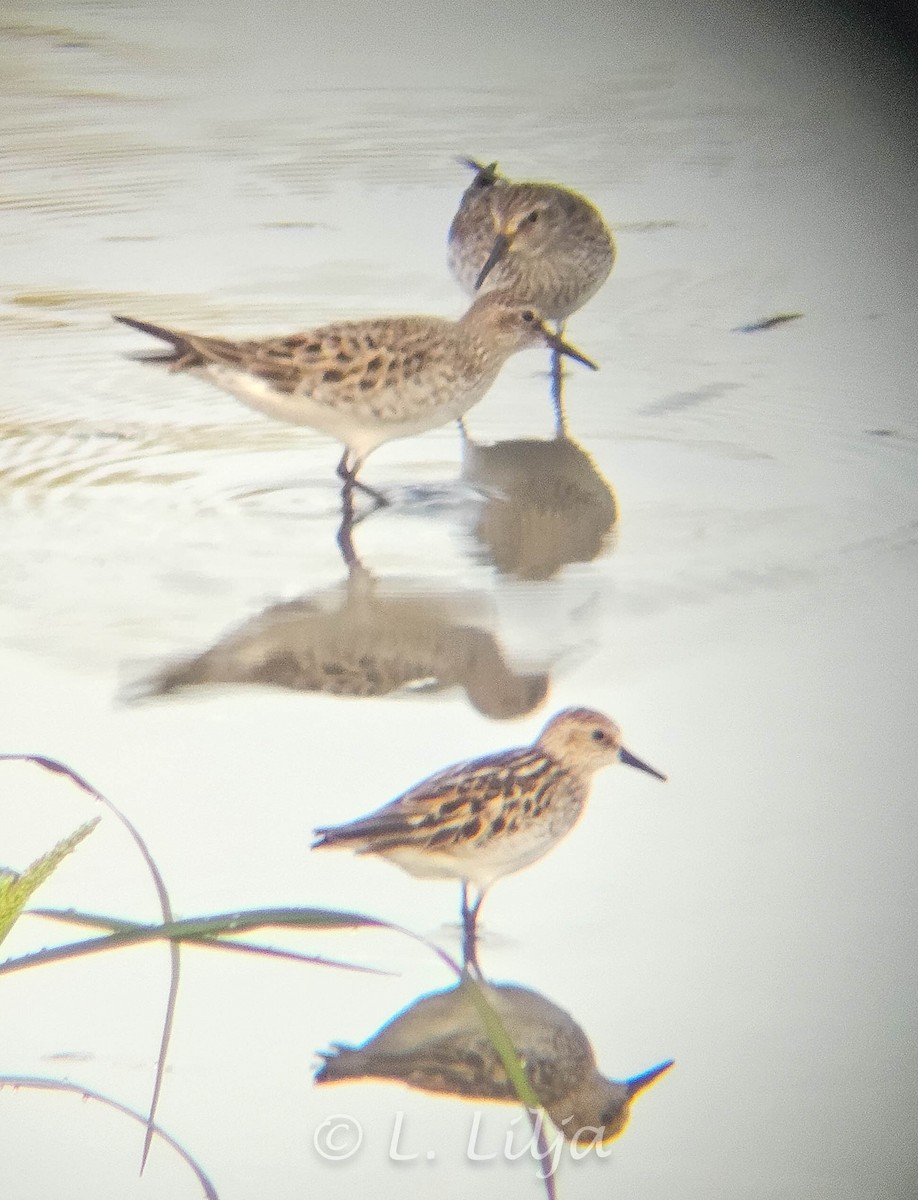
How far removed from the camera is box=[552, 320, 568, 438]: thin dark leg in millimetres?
3148

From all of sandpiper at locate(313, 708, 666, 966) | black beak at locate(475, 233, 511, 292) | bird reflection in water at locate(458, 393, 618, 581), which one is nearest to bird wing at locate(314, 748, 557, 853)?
sandpiper at locate(313, 708, 666, 966)

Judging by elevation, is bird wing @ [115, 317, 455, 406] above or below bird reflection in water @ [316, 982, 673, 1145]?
above

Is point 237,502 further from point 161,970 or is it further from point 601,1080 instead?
point 601,1080

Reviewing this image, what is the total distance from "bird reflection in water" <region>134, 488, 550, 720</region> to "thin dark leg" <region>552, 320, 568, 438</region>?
76 cm

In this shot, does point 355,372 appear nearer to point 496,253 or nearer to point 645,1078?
point 496,253

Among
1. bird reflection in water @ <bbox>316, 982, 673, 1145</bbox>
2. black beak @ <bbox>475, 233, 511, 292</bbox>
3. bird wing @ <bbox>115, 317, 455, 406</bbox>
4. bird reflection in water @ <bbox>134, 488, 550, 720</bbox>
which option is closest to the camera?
bird reflection in water @ <bbox>316, 982, 673, 1145</bbox>

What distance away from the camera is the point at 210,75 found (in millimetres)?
4598

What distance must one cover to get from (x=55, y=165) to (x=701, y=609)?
2561 millimetres

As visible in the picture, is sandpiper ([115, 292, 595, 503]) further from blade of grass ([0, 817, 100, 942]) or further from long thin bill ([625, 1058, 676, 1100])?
blade of grass ([0, 817, 100, 942])

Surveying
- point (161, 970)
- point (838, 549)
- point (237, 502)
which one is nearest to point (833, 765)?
point (838, 549)

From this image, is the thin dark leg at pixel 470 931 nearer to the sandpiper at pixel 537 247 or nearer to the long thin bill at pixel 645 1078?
the long thin bill at pixel 645 1078

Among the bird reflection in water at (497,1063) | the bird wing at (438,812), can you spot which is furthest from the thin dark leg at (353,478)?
the bird reflection in water at (497,1063)

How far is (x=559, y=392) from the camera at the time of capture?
131 inches

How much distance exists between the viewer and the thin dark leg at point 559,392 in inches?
124
